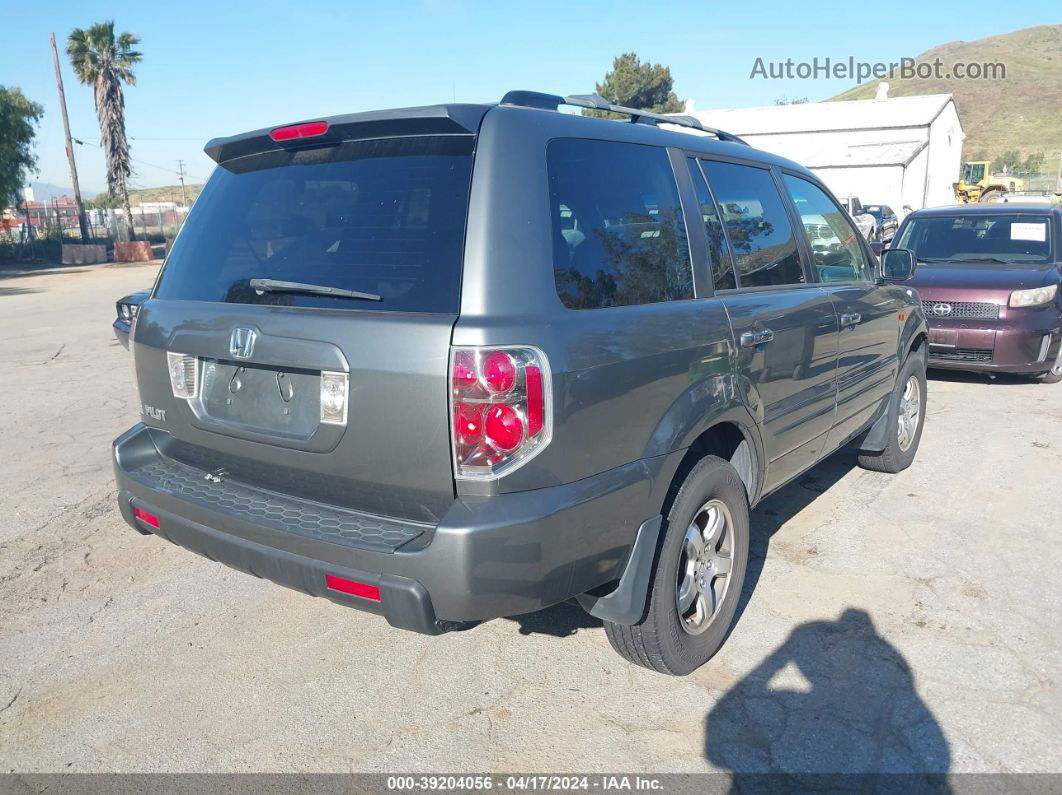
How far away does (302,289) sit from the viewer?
2.59 m

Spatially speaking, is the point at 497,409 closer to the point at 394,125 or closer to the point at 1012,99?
the point at 394,125

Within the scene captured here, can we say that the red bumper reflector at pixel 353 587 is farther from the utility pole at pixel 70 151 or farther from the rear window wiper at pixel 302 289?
the utility pole at pixel 70 151

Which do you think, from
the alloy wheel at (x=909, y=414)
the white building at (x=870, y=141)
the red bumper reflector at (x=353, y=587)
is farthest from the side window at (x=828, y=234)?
the white building at (x=870, y=141)

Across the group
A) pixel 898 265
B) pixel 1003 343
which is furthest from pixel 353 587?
pixel 1003 343

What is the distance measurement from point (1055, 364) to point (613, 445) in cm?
734

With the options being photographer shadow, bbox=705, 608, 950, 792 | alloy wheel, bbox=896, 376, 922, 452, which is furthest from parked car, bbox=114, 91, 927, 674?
alloy wheel, bbox=896, 376, 922, 452

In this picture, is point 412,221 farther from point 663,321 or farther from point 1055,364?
point 1055,364

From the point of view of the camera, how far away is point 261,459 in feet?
8.82

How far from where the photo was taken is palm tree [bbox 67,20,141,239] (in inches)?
1374

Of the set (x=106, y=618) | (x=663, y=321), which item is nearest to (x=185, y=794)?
(x=106, y=618)

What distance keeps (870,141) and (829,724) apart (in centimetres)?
4087

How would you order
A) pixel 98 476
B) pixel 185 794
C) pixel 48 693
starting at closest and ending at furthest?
pixel 185 794 < pixel 48 693 < pixel 98 476

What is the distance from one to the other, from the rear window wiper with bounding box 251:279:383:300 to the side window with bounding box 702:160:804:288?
1614mm

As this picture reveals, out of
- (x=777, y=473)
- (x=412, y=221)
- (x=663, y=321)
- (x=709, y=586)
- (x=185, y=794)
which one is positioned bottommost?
(x=185, y=794)
